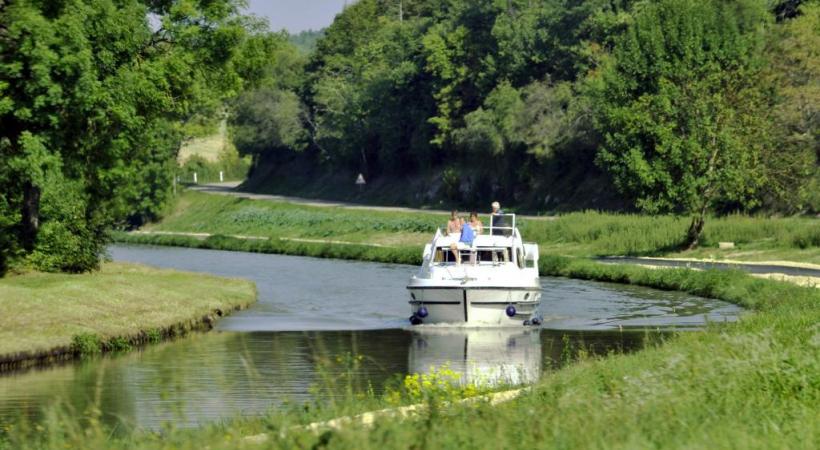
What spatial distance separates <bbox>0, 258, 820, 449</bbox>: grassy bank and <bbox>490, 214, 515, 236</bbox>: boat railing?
19.9 m

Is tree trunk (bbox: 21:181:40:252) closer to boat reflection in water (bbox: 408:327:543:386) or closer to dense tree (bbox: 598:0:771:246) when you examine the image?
boat reflection in water (bbox: 408:327:543:386)

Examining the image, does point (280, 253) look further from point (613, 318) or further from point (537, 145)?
point (613, 318)

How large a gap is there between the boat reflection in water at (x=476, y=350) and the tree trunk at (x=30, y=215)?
1204cm

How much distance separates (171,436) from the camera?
12.3m

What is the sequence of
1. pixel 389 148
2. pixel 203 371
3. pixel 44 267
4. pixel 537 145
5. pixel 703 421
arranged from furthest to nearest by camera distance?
pixel 389 148
pixel 537 145
pixel 44 267
pixel 203 371
pixel 703 421

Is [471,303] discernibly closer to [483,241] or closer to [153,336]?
[483,241]

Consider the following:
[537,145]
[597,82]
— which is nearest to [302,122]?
[537,145]

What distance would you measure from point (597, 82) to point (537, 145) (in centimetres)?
1290

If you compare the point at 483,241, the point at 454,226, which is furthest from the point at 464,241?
the point at 454,226

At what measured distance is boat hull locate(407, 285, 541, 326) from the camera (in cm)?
3675

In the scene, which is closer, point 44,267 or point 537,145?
point 44,267

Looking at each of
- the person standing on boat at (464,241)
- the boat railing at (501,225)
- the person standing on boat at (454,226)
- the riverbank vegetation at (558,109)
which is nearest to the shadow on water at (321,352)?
the person standing on boat at (464,241)

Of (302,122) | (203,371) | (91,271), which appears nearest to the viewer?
(203,371)

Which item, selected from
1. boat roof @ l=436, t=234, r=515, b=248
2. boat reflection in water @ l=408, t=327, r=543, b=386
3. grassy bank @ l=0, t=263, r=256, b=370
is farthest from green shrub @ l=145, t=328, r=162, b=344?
boat roof @ l=436, t=234, r=515, b=248
